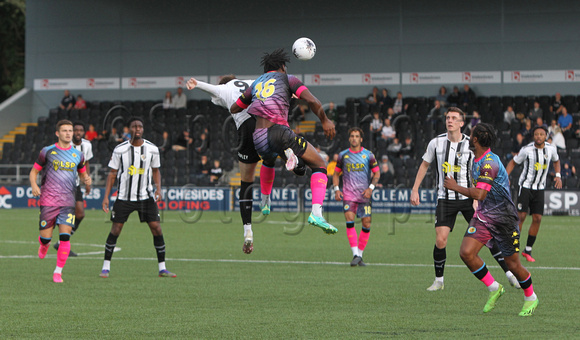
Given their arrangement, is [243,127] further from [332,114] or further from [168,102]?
[168,102]

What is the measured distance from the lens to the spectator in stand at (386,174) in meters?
28.9

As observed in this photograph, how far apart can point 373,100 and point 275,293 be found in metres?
23.8

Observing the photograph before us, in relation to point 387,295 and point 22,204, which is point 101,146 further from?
point 387,295

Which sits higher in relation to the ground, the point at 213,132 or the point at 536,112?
the point at 536,112

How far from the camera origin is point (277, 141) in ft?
28.9

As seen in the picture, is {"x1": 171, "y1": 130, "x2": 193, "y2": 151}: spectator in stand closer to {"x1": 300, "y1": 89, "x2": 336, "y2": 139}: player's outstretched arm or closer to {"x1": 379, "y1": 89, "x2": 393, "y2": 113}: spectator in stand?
{"x1": 379, "y1": 89, "x2": 393, "y2": 113}: spectator in stand

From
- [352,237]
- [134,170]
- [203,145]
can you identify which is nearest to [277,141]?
[134,170]

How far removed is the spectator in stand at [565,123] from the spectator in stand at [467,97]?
3684 millimetres

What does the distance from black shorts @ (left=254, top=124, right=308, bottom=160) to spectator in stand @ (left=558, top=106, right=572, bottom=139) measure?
23.0 m

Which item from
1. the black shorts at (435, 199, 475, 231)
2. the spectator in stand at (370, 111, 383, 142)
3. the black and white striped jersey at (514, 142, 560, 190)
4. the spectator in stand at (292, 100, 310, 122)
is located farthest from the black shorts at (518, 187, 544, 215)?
the spectator in stand at (292, 100, 310, 122)

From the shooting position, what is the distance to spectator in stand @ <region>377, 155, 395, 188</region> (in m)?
28.9

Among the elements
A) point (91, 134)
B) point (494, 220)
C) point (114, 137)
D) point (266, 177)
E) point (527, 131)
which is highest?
point (91, 134)

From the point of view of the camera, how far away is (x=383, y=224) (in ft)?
84.0

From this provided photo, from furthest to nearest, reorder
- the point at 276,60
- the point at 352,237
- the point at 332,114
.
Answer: the point at 332,114 < the point at 352,237 < the point at 276,60
